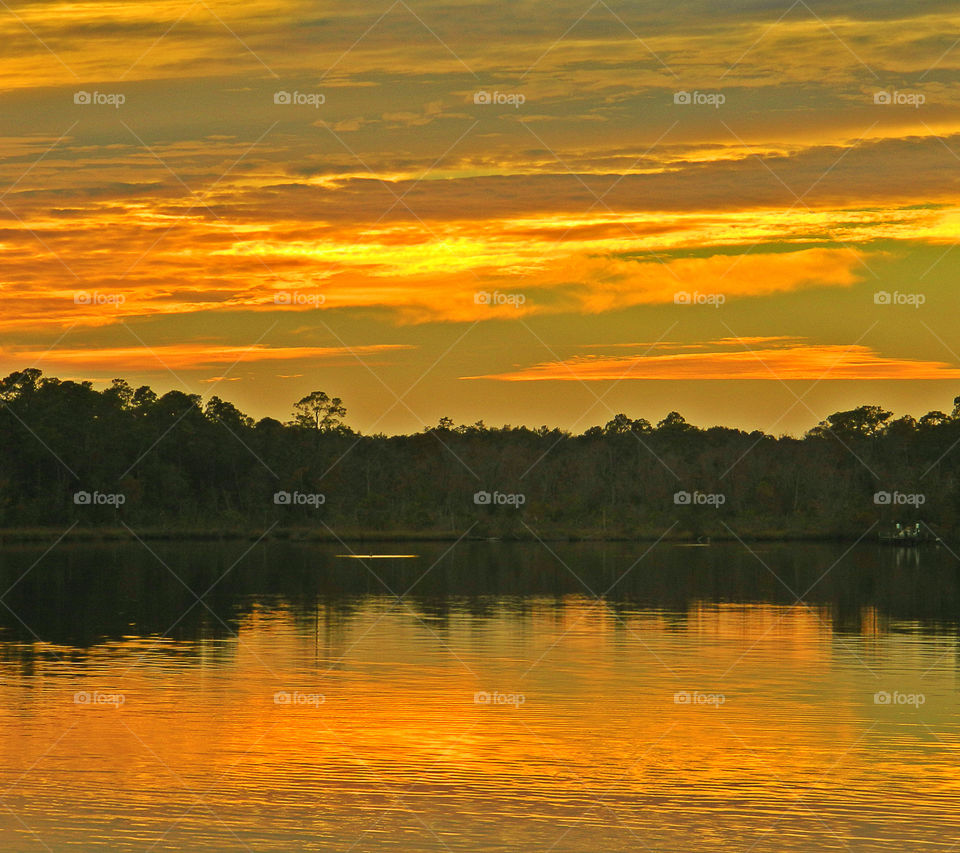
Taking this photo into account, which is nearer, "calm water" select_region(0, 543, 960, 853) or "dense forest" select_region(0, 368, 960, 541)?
"calm water" select_region(0, 543, 960, 853)

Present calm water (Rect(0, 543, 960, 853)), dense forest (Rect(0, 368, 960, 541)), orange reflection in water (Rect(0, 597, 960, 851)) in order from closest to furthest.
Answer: orange reflection in water (Rect(0, 597, 960, 851))
calm water (Rect(0, 543, 960, 853))
dense forest (Rect(0, 368, 960, 541))

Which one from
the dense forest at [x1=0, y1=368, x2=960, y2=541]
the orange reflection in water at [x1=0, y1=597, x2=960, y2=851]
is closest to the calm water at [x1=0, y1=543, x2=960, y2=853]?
the orange reflection in water at [x1=0, y1=597, x2=960, y2=851]

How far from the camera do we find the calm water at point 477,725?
15672 mm

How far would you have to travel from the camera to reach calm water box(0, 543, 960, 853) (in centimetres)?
1567

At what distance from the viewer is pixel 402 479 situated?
145m

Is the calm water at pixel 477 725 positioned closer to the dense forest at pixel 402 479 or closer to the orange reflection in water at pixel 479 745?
the orange reflection in water at pixel 479 745

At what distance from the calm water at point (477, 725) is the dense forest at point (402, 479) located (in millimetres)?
59243

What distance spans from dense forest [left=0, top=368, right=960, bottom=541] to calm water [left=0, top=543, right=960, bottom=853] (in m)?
59.2

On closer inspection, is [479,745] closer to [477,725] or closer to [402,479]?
[477,725]

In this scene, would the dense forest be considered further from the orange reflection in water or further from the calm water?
the orange reflection in water

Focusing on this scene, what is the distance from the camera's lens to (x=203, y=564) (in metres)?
70.2

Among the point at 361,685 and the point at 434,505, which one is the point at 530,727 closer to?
the point at 361,685

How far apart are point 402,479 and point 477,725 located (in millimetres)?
123813

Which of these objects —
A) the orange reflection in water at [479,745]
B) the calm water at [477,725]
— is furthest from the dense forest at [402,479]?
the orange reflection in water at [479,745]
